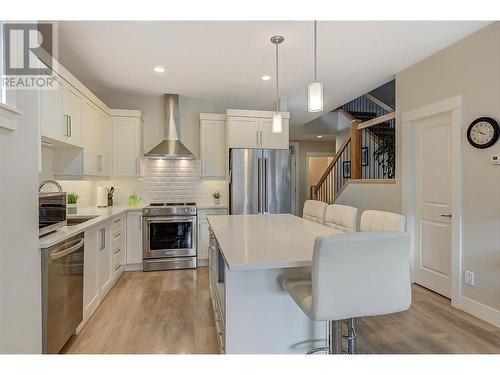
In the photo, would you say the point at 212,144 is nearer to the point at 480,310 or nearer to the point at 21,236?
the point at 21,236

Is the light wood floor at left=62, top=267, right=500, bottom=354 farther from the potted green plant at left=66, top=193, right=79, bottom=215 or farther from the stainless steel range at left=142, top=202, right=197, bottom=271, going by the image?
the potted green plant at left=66, top=193, right=79, bottom=215

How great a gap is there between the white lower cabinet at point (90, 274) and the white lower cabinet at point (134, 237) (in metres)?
1.20

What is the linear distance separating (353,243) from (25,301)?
75.1 inches

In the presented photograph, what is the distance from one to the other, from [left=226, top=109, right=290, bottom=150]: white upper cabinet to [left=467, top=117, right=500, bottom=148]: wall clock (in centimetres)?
238

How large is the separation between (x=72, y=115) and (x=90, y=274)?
1644mm

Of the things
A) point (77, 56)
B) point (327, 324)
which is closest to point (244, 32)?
point (77, 56)

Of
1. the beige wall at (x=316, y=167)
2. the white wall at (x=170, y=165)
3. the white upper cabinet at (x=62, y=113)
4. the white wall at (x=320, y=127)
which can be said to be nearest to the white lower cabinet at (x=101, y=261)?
the white wall at (x=170, y=165)

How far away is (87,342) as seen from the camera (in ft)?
7.29

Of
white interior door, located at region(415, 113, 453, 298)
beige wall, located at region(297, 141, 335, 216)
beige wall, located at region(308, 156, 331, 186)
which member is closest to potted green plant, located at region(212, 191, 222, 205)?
white interior door, located at region(415, 113, 453, 298)

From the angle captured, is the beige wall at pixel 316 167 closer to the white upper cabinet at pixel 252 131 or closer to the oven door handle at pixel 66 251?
the white upper cabinet at pixel 252 131

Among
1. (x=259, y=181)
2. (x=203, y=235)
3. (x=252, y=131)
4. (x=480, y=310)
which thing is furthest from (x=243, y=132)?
(x=480, y=310)

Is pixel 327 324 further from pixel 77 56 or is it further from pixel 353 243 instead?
pixel 77 56

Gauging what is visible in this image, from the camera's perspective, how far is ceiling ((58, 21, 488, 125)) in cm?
253
